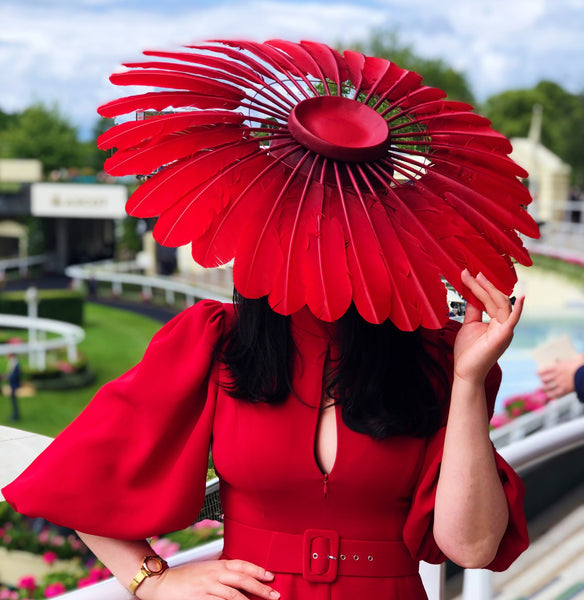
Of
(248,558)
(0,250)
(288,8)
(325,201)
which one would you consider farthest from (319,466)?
(288,8)

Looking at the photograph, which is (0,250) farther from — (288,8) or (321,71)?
(288,8)

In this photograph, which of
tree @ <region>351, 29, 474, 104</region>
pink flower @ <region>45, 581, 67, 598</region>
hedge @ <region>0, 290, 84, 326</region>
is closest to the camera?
pink flower @ <region>45, 581, 67, 598</region>

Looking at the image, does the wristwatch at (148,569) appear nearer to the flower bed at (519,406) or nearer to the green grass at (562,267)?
the flower bed at (519,406)

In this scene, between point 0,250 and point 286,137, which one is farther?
point 0,250

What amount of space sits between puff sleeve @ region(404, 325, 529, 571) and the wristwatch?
12.7 inches

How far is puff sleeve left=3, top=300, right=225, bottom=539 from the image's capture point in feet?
3.34

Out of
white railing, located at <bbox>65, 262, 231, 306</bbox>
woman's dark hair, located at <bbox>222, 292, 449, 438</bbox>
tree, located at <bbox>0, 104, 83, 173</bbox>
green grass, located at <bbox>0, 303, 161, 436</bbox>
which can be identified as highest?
tree, located at <bbox>0, 104, 83, 173</bbox>

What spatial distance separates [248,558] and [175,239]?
1.43 feet

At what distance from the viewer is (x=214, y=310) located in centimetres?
110

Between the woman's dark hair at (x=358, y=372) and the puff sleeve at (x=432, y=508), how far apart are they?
1.6 inches

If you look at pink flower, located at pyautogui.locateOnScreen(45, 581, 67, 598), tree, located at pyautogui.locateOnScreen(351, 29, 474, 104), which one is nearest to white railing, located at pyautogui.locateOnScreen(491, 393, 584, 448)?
pink flower, located at pyautogui.locateOnScreen(45, 581, 67, 598)

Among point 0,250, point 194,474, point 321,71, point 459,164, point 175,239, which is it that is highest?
point 321,71

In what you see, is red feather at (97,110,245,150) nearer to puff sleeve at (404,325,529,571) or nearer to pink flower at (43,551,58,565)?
puff sleeve at (404,325,529,571)

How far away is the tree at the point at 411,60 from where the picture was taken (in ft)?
121
